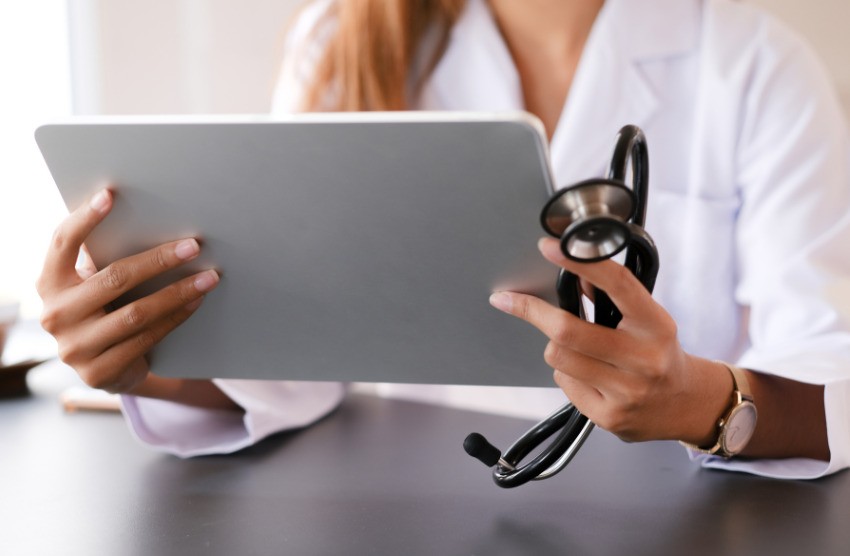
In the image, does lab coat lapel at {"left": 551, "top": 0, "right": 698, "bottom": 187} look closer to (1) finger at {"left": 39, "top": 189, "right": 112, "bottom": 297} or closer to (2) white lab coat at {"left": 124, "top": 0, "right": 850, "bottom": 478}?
(2) white lab coat at {"left": 124, "top": 0, "right": 850, "bottom": 478}

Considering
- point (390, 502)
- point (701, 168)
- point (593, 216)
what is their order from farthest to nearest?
1. point (701, 168)
2. point (390, 502)
3. point (593, 216)

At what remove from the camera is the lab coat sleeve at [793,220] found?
84 cm

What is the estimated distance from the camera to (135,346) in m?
0.69

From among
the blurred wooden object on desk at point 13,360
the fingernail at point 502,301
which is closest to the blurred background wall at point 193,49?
the blurred wooden object on desk at point 13,360

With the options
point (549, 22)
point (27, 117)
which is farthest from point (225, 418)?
point (27, 117)

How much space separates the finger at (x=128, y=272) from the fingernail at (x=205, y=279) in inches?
0.6

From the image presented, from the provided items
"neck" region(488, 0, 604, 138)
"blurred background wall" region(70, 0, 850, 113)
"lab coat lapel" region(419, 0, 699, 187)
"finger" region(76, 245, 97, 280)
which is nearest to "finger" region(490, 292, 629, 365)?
"finger" region(76, 245, 97, 280)

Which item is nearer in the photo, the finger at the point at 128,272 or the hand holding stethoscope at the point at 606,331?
the hand holding stethoscope at the point at 606,331

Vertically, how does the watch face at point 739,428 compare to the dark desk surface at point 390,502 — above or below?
above

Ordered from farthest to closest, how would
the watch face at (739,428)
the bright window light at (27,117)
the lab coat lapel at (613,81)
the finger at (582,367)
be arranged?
the bright window light at (27,117) < the lab coat lapel at (613,81) < the watch face at (739,428) < the finger at (582,367)

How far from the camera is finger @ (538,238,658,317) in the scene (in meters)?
0.52

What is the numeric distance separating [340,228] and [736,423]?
368mm

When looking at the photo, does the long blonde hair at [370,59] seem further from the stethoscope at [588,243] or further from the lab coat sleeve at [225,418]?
the stethoscope at [588,243]

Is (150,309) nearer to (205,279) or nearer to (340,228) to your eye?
(205,279)
